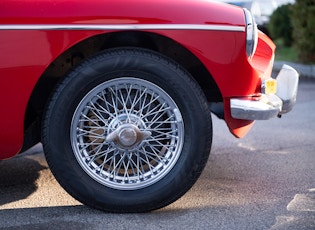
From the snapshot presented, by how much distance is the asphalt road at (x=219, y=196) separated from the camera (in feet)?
11.9

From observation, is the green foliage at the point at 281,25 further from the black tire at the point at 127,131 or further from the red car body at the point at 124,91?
the black tire at the point at 127,131

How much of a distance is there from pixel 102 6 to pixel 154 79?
0.52m

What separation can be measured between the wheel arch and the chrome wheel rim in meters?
0.29

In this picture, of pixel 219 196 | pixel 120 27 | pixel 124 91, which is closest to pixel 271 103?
pixel 219 196

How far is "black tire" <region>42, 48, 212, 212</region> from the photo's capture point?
3.75m

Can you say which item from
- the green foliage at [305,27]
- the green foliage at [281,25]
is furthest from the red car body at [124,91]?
the green foliage at [281,25]

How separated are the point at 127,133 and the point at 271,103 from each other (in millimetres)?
934

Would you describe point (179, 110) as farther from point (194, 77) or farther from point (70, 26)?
point (70, 26)

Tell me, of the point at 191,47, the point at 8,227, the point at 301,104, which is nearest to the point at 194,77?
the point at 191,47

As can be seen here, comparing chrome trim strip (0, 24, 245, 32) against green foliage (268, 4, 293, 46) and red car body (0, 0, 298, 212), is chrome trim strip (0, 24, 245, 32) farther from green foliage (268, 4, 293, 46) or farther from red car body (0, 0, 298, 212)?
green foliage (268, 4, 293, 46)

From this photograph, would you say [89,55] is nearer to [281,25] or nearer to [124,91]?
[124,91]

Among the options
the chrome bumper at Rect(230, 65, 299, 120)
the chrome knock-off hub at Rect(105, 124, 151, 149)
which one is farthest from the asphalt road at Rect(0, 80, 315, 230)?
the chrome bumper at Rect(230, 65, 299, 120)

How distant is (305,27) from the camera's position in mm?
10945

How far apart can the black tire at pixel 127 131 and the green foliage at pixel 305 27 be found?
7.43m
